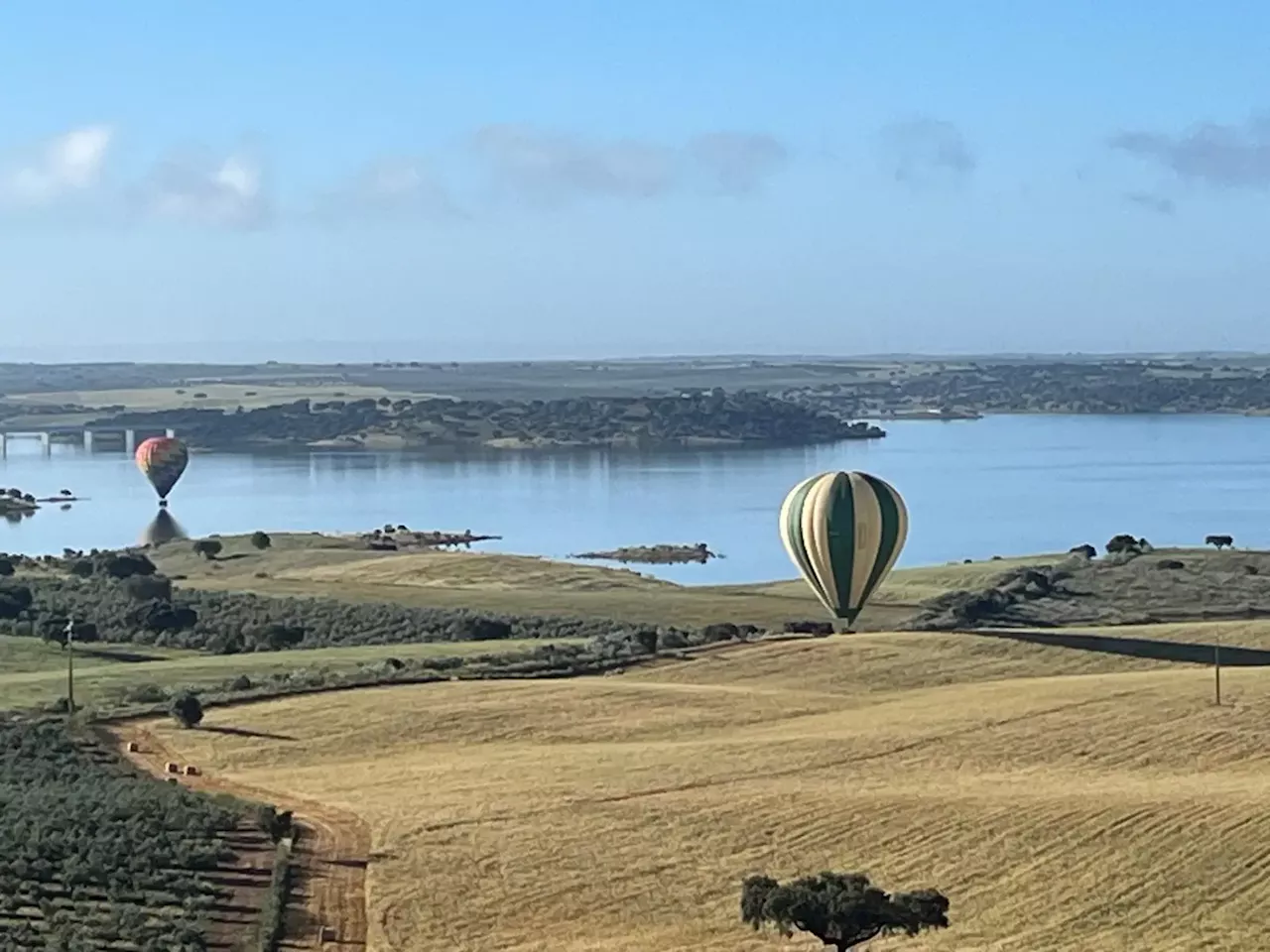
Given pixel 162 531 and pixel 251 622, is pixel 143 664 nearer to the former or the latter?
pixel 251 622

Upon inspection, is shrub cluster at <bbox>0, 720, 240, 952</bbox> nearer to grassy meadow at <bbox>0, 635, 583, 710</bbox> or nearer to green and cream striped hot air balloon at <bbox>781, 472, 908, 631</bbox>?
grassy meadow at <bbox>0, 635, 583, 710</bbox>

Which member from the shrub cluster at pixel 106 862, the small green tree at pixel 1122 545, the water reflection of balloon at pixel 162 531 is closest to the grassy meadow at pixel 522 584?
the small green tree at pixel 1122 545

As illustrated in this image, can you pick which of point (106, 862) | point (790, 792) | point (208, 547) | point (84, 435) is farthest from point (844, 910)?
point (84, 435)

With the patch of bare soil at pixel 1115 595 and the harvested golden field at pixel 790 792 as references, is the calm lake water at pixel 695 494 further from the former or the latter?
the harvested golden field at pixel 790 792

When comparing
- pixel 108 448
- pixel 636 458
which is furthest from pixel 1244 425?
pixel 108 448

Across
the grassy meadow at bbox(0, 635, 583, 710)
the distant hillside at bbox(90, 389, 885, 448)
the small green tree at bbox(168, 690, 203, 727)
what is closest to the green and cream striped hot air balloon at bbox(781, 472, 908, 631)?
the grassy meadow at bbox(0, 635, 583, 710)
